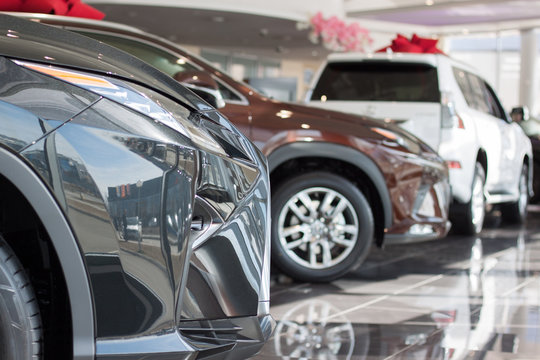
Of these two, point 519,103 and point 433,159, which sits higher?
point 519,103

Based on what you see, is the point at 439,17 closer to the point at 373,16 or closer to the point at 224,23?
the point at 373,16

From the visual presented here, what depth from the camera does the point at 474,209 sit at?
7.26 meters

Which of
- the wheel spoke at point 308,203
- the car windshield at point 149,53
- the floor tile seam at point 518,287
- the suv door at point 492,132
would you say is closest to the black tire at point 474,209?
the suv door at point 492,132

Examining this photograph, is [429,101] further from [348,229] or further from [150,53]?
[150,53]

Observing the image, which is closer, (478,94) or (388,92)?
(388,92)

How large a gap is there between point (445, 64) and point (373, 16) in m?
16.7

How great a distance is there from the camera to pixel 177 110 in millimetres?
2088

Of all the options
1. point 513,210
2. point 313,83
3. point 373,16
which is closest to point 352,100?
point 313,83

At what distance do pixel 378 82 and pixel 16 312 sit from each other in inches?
195

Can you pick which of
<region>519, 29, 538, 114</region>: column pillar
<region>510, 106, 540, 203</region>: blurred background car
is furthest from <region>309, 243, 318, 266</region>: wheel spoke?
<region>519, 29, 538, 114</region>: column pillar

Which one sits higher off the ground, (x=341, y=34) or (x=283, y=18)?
(x=283, y=18)

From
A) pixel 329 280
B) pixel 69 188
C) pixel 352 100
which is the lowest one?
pixel 329 280

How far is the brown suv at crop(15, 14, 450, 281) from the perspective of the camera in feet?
15.2

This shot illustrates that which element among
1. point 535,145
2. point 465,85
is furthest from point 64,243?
point 535,145
